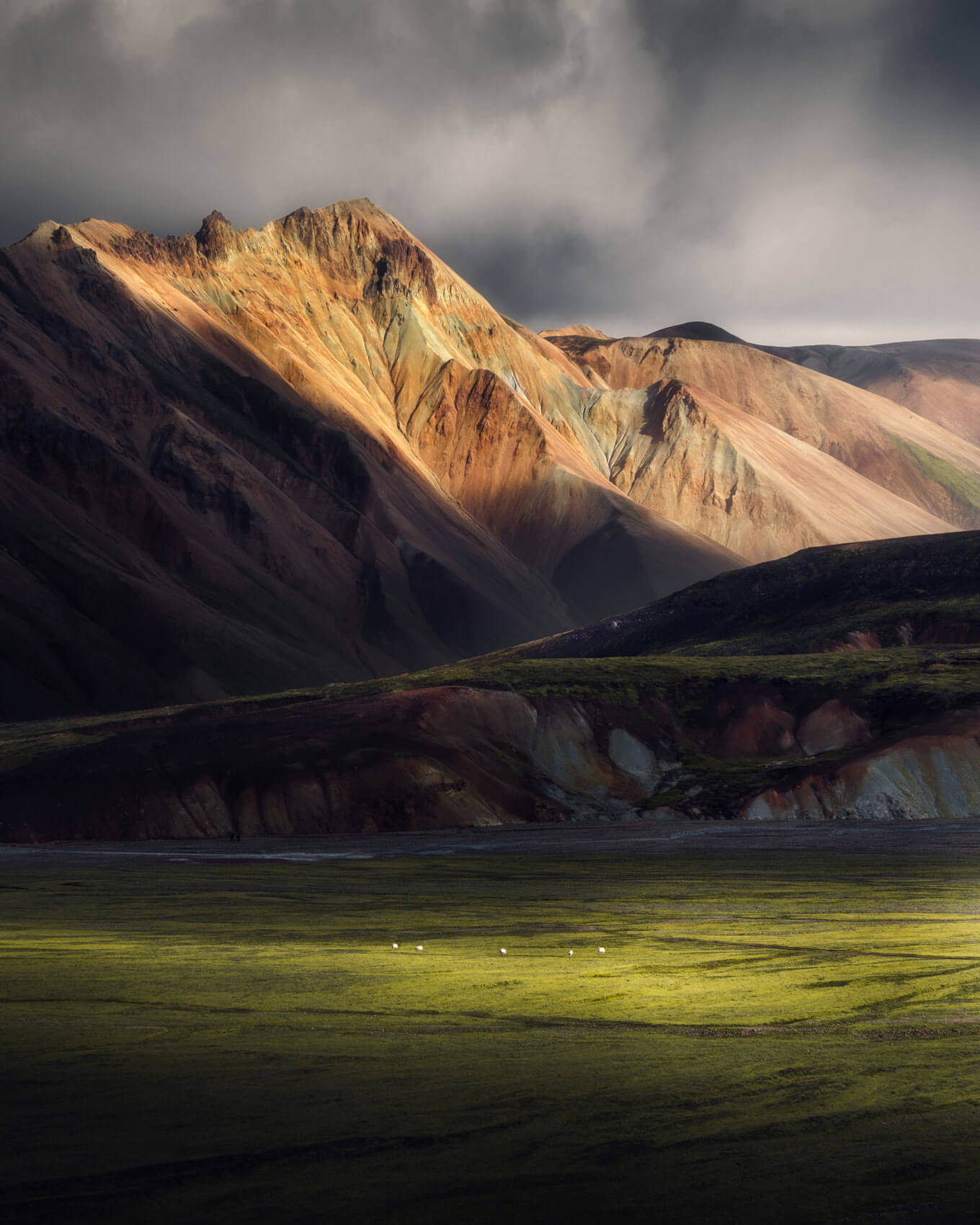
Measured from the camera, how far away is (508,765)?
224ft

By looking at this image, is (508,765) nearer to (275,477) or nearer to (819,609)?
(819,609)

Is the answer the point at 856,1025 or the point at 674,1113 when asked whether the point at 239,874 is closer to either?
the point at 856,1025

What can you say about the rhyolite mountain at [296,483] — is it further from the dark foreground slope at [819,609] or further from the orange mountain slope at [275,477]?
the dark foreground slope at [819,609]

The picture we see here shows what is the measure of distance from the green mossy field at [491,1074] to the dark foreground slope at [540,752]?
33823 mm

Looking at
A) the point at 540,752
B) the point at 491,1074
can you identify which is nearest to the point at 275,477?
the point at 540,752

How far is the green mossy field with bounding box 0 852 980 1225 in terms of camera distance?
9.88 meters

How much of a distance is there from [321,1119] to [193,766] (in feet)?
176

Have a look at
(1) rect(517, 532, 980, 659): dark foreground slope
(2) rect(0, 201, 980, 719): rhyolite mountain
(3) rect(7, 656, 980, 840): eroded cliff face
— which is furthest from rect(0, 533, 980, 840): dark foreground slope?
(2) rect(0, 201, 980, 719): rhyolite mountain

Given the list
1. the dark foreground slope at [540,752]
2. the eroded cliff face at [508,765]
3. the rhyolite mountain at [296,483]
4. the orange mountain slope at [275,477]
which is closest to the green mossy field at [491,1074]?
the eroded cliff face at [508,765]

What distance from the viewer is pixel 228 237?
571ft

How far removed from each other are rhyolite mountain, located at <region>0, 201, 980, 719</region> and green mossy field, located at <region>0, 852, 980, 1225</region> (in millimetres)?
82482

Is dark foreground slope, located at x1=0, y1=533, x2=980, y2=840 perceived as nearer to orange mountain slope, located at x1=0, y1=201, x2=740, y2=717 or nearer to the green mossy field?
orange mountain slope, located at x1=0, y1=201, x2=740, y2=717

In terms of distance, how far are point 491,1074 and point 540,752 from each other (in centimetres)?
5604

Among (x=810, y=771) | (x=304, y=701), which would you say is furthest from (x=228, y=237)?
(x=810, y=771)
